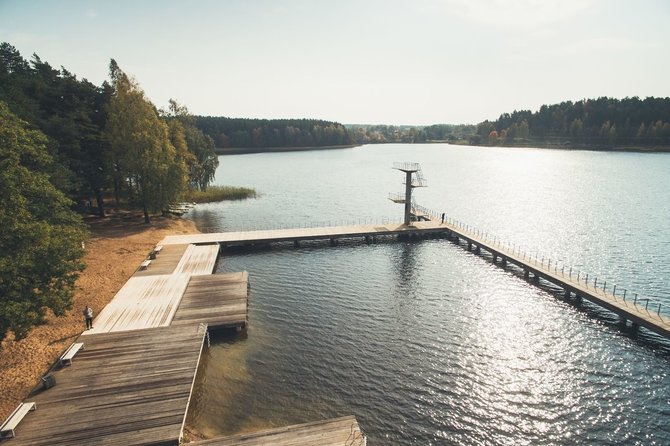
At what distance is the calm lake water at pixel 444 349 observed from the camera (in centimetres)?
1933

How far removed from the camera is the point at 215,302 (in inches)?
1185

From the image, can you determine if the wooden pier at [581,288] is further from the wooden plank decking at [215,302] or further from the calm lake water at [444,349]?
the wooden plank decking at [215,302]

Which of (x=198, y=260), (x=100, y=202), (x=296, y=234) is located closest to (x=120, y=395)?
(x=198, y=260)

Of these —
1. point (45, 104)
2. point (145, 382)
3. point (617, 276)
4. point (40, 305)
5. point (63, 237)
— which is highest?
point (45, 104)

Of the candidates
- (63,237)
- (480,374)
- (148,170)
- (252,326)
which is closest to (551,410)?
(480,374)

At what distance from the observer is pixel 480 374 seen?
22969 millimetres

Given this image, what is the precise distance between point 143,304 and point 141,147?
2979cm

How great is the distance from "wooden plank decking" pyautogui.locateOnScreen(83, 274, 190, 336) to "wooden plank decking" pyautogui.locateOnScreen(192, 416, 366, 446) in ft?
41.4

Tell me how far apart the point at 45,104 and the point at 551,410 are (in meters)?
60.2

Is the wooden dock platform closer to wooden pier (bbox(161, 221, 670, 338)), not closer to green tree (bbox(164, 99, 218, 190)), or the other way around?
wooden pier (bbox(161, 221, 670, 338))

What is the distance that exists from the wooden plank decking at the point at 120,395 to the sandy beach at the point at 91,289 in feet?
5.49

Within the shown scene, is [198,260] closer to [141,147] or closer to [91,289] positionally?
[91,289]

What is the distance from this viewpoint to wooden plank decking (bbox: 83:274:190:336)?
26.1 meters

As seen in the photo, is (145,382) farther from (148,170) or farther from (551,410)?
(148,170)
